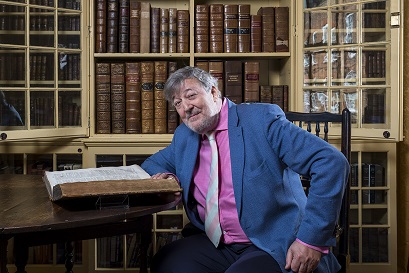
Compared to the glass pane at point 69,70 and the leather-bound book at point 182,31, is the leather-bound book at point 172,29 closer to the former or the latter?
the leather-bound book at point 182,31

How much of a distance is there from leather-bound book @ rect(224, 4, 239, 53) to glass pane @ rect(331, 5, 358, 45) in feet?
1.73

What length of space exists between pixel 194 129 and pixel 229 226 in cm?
36

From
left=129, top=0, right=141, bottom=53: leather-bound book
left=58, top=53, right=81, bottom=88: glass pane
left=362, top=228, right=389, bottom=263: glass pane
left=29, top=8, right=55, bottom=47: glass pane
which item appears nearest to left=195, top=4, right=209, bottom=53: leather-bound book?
left=129, top=0, right=141, bottom=53: leather-bound book

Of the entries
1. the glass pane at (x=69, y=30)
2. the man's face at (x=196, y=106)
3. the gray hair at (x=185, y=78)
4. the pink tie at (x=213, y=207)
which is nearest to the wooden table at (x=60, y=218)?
the pink tie at (x=213, y=207)

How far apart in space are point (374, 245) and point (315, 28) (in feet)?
4.07

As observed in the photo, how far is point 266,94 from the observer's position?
3080 mm

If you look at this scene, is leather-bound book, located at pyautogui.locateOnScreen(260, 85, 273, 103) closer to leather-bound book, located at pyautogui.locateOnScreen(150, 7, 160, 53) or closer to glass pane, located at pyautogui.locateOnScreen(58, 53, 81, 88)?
leather-bound book, located at pyautogui.locateOnScreen(150, 7, 160, 53)

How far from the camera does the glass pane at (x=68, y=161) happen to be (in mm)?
3047

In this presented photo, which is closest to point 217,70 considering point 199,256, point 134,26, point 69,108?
point 134,26

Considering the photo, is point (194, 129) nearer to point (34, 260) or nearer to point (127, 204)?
point (127, 204)

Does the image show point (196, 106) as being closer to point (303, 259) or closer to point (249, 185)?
point (249, 185)

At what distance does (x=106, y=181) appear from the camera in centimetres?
157

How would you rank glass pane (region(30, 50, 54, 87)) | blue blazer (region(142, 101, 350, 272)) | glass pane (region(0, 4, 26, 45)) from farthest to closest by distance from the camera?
1. glass pane (region(30, 50, 54, 87))
2. glass pane (region(0, 4, 26, 45))
3. blue blazer (region(142, 101, 350, 272))

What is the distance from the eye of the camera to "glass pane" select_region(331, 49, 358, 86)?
2879 mm
